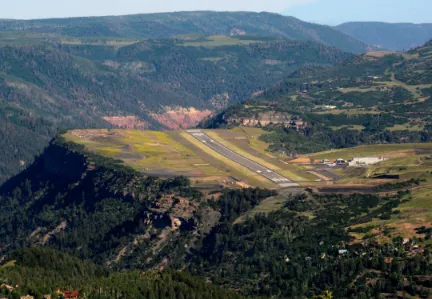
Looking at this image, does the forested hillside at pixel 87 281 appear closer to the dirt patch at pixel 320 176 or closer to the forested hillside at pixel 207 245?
the forested hillside at pixel 207 245

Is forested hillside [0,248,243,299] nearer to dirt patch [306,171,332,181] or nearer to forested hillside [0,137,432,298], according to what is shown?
forested hillside [0,137,432,298]

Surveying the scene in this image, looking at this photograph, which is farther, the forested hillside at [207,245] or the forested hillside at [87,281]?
the forested hillside at [207,245]

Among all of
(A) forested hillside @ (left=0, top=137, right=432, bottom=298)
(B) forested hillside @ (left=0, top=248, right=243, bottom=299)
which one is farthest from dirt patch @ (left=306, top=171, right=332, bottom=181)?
(B) forested hillside @ (left=0, top=248, right=243, bottom=299)

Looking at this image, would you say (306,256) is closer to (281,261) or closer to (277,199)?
(281,261)

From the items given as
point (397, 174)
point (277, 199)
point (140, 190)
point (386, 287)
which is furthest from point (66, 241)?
point (386, 287)

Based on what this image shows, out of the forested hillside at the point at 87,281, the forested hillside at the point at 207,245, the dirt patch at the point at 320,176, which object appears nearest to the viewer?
the forested hillside at the point at 87,281

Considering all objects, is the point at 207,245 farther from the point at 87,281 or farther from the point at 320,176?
the point at 320,176

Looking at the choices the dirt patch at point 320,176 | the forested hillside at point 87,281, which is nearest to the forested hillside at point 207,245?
the forested hillside at point 87,281

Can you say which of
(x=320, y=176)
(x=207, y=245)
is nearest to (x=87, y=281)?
(x=207, y=245)
